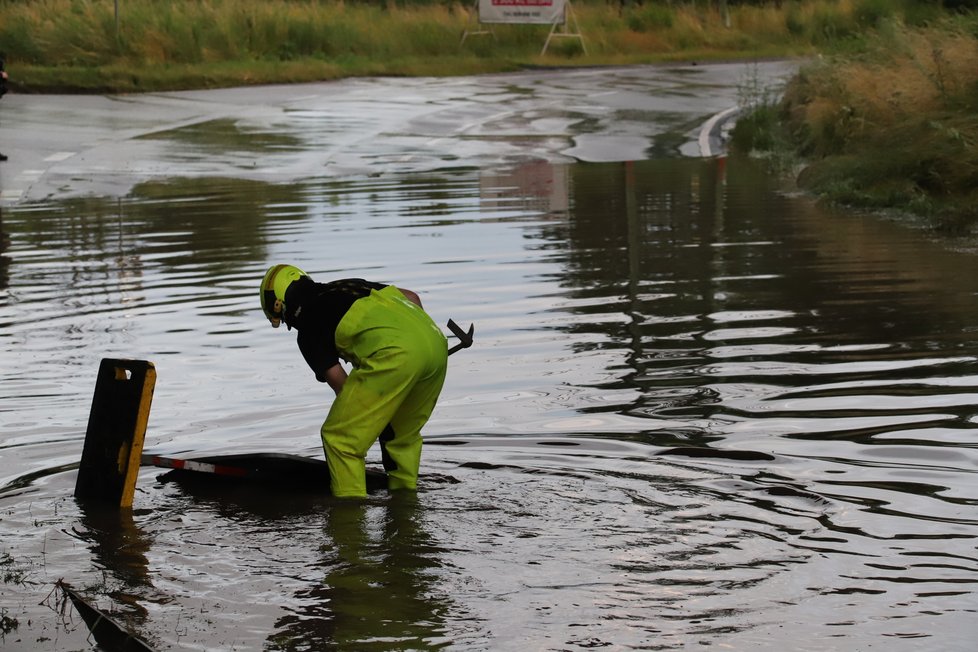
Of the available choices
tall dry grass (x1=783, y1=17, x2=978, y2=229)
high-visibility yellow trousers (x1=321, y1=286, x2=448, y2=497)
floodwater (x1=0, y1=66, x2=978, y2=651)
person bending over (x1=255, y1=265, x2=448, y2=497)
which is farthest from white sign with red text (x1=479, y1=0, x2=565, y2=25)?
high-visibility yellow trousers (x1=321, y1=286, x2=448, y2=497)

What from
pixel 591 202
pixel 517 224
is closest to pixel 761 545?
pixel 517 224

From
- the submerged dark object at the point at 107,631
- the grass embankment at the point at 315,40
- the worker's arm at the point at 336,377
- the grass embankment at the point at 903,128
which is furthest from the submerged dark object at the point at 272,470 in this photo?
the grass embankment at the point at 315,40

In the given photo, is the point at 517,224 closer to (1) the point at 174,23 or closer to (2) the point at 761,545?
(2) the point at 761,545

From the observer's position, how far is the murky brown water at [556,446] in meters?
5.21

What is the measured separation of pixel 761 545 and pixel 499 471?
1.62m

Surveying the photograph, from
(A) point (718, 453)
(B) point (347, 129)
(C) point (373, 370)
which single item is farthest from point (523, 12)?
(C) point (373, 370)

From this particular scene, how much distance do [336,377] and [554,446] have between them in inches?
50.3

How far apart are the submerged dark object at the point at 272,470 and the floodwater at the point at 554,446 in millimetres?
104

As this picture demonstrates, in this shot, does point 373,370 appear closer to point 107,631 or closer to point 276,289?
point 276,289

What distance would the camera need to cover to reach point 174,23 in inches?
1374

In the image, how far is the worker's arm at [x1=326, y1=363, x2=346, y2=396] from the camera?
263 inches

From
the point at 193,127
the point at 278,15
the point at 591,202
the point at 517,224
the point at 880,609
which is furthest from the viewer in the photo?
the point at 278,15

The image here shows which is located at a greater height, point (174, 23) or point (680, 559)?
point (174, 23)

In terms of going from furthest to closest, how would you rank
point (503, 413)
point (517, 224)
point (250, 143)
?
point (250, 143), point (517, 224), point (503, 413)
